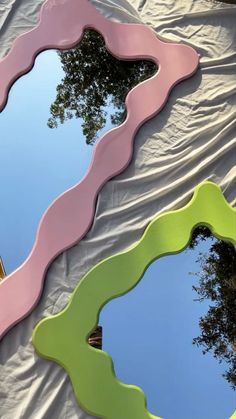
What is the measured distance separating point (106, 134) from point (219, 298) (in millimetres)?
808

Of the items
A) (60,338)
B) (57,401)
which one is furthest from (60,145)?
(57,401)

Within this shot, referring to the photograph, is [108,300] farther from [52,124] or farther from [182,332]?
[52,124]

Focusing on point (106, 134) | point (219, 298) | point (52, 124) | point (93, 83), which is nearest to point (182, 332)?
point (219, 298)

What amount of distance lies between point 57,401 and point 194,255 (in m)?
0.77

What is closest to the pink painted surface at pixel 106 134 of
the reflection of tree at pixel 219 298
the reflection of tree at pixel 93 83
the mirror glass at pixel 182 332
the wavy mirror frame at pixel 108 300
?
the reflection of tree at pixel 93 83

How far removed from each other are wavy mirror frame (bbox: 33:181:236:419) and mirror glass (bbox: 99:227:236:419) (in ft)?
0.14

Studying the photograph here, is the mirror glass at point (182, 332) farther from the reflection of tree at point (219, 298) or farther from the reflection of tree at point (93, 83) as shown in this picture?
the reflection of tree at point (93, 83)

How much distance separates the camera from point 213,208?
8.15ft

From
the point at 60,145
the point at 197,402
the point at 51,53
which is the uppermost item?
the point at 51,53

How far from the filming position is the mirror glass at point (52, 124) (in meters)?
2.43

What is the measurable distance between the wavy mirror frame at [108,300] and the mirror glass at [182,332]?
0.04 metres

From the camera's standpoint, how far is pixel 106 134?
253 centimetres

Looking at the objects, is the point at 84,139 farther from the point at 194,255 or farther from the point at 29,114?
the point at 194,255

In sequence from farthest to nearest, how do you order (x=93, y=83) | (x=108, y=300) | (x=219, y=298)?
(x=93, y=83) → (x=219, y=298) → (x=108, y=300)
